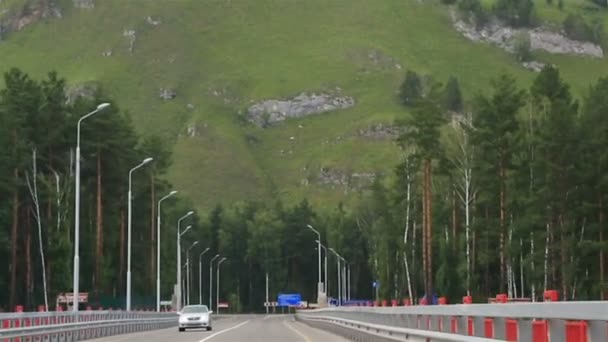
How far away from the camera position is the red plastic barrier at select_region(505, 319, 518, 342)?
13.7 metres

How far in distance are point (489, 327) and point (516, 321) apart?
238cm

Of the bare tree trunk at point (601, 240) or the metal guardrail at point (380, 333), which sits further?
the bare tree trunk at point (601, 240)

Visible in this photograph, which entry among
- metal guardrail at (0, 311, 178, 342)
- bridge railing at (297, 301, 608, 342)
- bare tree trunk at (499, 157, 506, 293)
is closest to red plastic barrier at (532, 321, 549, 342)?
bridge railing at (297, 301, 608, 342)

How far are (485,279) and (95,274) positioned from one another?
30109 mm

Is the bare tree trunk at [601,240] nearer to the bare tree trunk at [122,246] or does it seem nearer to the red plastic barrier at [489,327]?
the bare tree trunk at [122,246]

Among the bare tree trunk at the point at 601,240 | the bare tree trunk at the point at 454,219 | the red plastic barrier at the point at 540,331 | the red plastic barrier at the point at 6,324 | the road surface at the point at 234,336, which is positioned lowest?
the road surface at the point at 234,336

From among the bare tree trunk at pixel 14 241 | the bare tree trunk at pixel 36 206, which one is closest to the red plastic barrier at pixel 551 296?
the bare tree trunk at pixel 14 241

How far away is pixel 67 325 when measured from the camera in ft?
136

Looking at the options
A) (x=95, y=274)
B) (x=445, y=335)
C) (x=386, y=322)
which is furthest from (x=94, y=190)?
(x=445, y=335)

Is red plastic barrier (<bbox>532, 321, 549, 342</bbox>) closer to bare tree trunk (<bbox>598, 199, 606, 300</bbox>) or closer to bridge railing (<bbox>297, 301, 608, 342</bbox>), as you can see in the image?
bridge railing (<bbox>297, 301, 608, 342</bbox>)

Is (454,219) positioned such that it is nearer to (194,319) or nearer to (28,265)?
(28,265)

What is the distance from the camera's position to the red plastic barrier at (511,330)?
13.7m

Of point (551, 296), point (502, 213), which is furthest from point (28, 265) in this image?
point (551, 296)

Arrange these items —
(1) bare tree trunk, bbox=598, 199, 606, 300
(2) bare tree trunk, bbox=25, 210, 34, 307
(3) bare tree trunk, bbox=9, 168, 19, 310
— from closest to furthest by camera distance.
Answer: (1) bare tree trunk, bbox=598, 199, 606, 300 → (3) bare tree trunk, bbox=9, 168, 19, 310 → (2) bare tree trunk, bbox=25, 210, 34, 307
